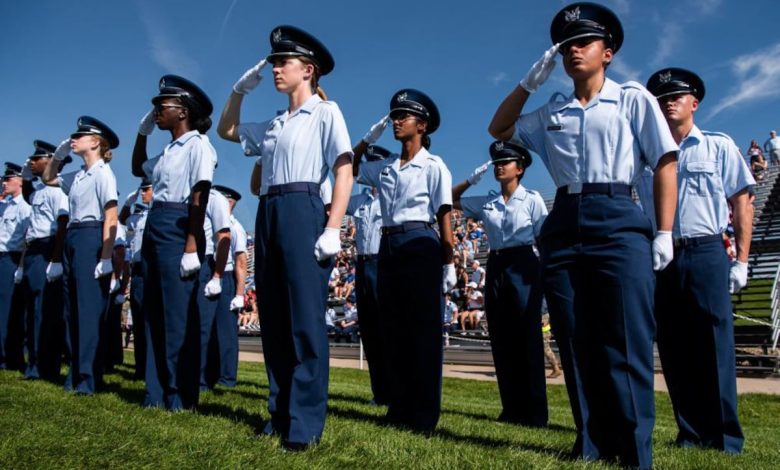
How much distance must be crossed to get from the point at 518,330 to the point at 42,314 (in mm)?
5273

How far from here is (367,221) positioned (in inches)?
313

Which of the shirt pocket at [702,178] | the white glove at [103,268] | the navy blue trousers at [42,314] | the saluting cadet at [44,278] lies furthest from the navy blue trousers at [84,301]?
the shirt pocket at [702,178]

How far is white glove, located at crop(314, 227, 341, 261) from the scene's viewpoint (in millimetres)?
3756

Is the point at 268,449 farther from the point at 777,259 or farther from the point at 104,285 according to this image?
the point at 777,259

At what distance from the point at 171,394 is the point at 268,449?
77.8 inches

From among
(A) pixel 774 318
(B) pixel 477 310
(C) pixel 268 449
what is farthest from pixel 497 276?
(B) pixel 477 310

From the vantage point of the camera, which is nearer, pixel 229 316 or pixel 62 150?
pixel 62 150

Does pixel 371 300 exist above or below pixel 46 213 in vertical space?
below

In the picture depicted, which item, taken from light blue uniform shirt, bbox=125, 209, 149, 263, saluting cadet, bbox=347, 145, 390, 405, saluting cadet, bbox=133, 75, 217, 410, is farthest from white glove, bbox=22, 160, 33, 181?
saluting cadet, bbox=347, 145, 390, 405

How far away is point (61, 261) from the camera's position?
6949 millimetres

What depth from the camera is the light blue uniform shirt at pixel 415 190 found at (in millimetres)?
5301

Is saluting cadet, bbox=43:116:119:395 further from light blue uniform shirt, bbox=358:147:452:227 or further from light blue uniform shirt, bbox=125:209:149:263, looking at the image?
light blue uniform shirt, bbox=358:147:452:227

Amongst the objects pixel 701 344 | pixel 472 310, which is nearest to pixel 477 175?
pixel 701 344

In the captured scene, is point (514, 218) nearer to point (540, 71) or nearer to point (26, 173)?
point (540, 71)
